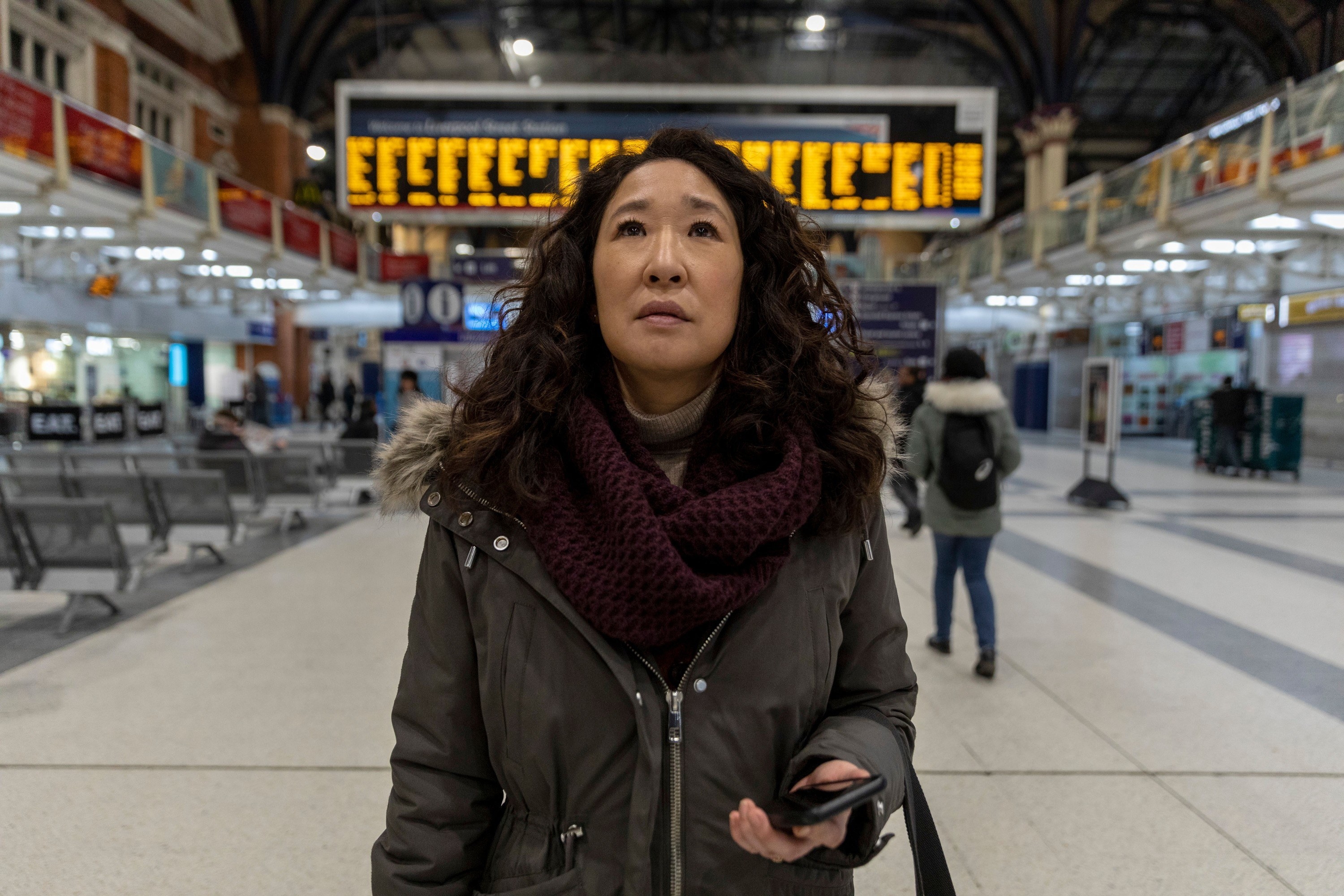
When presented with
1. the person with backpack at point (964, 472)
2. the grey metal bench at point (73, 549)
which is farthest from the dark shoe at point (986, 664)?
the grey metal bench at point (73, 549)

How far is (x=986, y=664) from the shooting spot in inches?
181

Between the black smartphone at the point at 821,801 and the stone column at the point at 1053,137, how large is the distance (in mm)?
24356

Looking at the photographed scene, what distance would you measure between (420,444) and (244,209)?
1523cm

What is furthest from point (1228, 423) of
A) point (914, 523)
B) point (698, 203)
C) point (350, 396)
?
point (350, 396)

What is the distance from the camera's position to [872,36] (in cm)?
2794

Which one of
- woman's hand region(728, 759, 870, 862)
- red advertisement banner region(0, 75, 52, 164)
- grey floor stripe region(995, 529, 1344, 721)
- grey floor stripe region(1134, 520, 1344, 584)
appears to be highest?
red advertisement banner region(0, 75, 52, 164)

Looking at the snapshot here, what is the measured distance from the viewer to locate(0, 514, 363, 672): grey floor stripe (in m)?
4.96

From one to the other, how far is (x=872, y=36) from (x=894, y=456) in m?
30.1

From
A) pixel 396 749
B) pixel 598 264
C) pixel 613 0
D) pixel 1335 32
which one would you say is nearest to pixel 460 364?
pixel 598 264

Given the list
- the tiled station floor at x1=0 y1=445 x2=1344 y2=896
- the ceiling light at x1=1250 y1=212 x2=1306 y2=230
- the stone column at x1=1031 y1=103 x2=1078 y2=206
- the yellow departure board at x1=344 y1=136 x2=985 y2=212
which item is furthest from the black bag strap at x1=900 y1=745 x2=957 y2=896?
the stone column at x1=1031 y1=103 x2=1078 y2=206

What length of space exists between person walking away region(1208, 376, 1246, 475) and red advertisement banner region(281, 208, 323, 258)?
16.7m

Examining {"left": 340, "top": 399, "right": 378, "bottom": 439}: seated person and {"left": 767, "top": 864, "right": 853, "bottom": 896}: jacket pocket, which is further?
{"left": 340, "top": 399, "right": 378, "bottom": 439}: seated person

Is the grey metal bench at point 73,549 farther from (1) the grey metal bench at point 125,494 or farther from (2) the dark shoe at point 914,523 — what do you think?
(2) the dark shoe at point 914,523

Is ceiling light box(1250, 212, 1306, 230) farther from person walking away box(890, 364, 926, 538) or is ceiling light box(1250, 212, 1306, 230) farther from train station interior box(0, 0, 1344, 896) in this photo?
person walking away box(890, 364, 926, 538)
